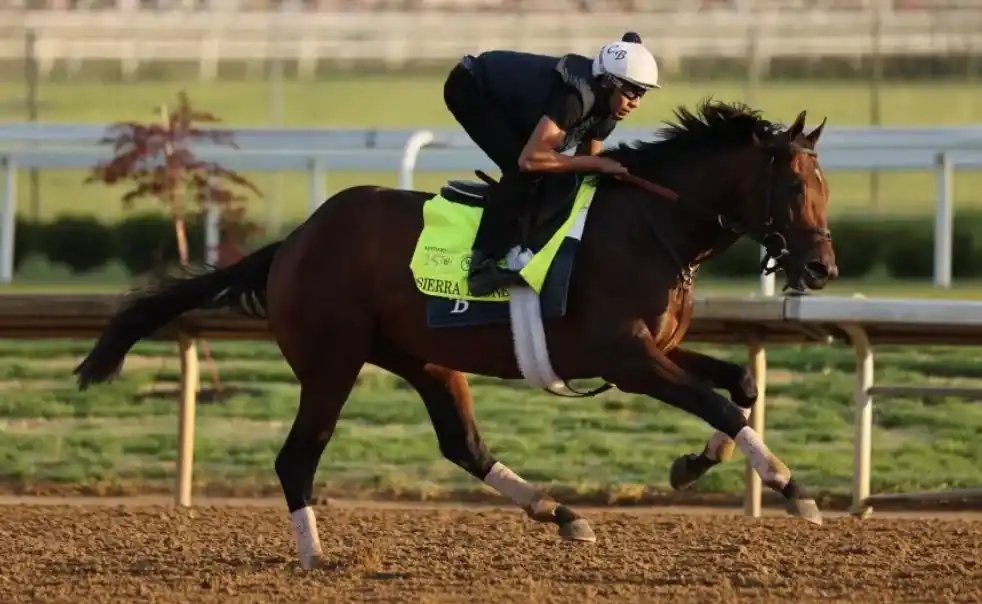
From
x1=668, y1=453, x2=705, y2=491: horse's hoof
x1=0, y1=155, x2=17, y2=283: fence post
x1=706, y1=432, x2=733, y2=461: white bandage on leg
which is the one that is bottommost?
x1=668, y1=453, x2=705, y2=491: horse's hoof

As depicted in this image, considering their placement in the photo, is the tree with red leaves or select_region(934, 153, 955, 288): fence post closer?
select_region(934, 153, 955, 288): fence post

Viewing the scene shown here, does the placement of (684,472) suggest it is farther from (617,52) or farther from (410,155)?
(410,155)

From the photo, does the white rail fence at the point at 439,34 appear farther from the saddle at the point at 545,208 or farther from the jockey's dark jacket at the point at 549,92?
the saddle at the point at 545,208

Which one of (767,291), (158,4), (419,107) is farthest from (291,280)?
(158,4)

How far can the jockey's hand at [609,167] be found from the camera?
5.83 m

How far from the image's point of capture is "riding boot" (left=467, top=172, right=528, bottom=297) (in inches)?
231

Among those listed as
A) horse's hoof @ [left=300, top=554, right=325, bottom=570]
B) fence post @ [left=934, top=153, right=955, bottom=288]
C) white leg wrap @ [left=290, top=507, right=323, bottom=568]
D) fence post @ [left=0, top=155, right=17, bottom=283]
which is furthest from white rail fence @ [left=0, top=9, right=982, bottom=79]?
horse's hoof @ [left=300, top=554, right=325, bottom=570]

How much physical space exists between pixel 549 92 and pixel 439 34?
42.2 feet

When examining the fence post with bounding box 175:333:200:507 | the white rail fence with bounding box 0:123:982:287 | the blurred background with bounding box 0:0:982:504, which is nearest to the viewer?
the fence post with bounding box 175:333:200:507

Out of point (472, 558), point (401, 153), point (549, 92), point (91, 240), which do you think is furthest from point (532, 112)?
point (91, 240)

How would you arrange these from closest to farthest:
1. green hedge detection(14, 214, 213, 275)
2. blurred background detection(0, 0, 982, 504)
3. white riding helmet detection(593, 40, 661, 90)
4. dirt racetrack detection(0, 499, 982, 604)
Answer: dirt racetrack detection(0, 499, 982, 604) < white riding helmet detection(593, 40, 661, 90) < blurred background detection(0, 0, 982, 504) < green hedge detection(14, 214, 213, 275)

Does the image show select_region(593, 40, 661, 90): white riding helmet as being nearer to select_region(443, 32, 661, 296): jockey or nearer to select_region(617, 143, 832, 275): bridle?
select_region(443, 32, 661, 296): jockey

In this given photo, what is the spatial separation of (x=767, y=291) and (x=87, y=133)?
4843 millimetres

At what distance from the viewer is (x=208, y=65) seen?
19.1 m
